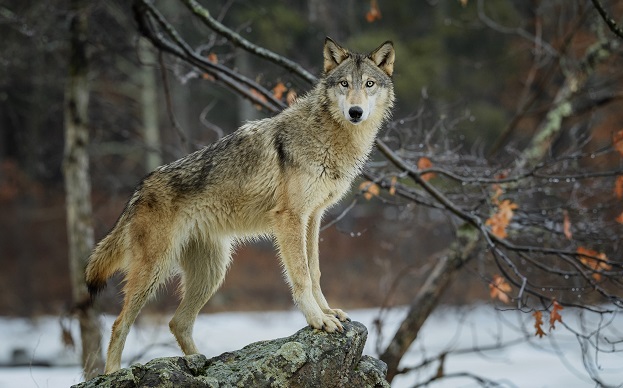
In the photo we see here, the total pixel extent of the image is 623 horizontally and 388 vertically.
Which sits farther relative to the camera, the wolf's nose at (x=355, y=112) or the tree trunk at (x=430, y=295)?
the tree trunk at (x=430, y=295)

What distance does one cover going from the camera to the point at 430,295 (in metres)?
8.73

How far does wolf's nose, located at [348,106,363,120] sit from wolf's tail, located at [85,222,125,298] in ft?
7.03

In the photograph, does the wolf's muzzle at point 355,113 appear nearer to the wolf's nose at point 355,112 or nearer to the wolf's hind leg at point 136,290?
the wolf's nose at point 355,112

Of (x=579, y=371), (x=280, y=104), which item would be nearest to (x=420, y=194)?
(x=280, y=104)

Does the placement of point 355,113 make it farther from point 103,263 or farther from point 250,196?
point 103,263

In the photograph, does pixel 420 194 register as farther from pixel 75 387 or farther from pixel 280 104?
pixel 75 387

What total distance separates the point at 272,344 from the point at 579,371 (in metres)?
8.60

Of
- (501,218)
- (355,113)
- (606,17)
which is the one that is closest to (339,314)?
(355,113)

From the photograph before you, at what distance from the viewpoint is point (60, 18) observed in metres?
10.5

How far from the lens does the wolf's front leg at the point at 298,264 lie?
16.4 ft

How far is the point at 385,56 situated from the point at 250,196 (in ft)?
5.39

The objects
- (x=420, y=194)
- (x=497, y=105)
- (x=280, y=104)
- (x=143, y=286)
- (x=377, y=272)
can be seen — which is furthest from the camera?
(x=497, y=105)

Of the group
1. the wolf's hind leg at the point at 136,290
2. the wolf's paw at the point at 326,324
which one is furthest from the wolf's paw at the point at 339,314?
the wolf's hind leg at the point at 136,290

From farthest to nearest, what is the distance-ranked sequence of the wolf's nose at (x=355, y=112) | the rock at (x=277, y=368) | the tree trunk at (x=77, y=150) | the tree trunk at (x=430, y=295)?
the tree trunk at (x=77, y=150), the tree trunk at (x=430, y=295), the wolf's nose at (x=355, y=112), the rock at (x=277, y=368)
